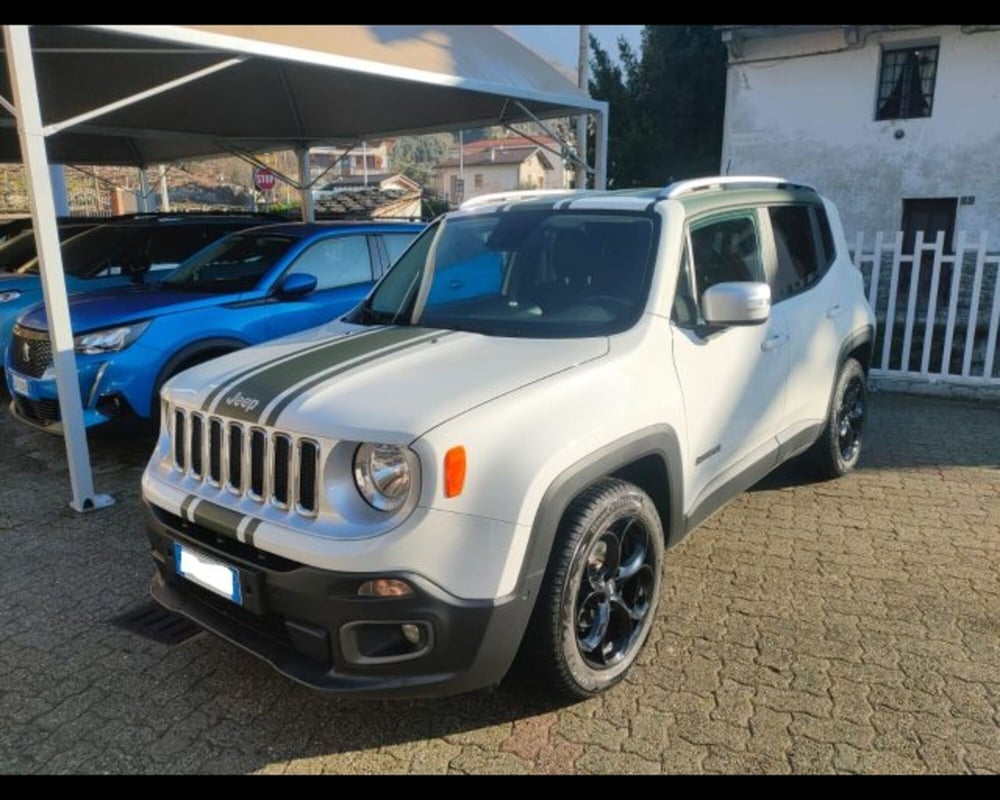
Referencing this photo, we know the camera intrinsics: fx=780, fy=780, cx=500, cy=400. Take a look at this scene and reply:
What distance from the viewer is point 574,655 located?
8.91ft

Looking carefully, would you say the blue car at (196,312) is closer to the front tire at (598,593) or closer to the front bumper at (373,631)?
the front bumper at (373,631)

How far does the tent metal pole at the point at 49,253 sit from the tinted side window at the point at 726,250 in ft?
11.8

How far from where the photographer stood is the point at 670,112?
2012 centimetres

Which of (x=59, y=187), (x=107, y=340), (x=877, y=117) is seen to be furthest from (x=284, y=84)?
(x=877, y=117)

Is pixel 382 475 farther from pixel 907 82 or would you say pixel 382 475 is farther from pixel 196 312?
pixel 907 82

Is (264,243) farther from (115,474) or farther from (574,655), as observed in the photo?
(574,655)

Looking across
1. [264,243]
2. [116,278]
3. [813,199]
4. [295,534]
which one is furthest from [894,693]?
[116,278]

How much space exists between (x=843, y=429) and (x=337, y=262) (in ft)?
13.6

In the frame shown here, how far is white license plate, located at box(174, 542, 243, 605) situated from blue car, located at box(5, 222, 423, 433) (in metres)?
2.85

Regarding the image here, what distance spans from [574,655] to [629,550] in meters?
0.50

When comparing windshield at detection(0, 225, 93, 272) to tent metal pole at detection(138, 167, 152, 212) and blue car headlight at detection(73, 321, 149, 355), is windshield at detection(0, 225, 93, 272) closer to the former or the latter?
blue car headlight at detection(73, 321, 149, 355)

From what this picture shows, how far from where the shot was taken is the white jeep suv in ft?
7.71

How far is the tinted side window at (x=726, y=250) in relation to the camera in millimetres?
3506

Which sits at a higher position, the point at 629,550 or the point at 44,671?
the point at 629,550
